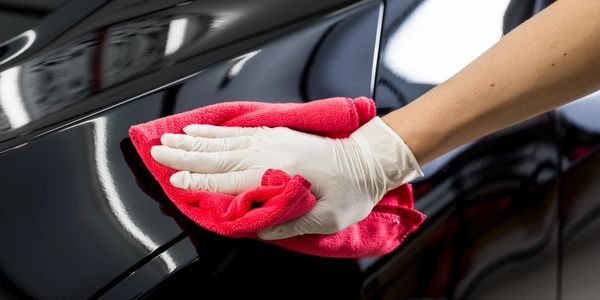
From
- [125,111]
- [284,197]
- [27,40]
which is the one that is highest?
[27,40]

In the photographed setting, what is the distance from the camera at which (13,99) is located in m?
1.14

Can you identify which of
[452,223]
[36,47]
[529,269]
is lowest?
[529,269]

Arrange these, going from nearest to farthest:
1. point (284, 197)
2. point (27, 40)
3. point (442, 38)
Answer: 1. point (284, 197)
2. point (27, 40)
3. point (442, 38)

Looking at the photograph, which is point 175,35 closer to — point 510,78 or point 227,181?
point 227,181

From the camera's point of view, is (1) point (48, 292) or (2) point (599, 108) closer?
(1) point (48, 292)

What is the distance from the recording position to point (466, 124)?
1.19 metres

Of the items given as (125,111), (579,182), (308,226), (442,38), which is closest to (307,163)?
(308,226)

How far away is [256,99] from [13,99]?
0.34 m

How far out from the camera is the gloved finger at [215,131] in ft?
3.68

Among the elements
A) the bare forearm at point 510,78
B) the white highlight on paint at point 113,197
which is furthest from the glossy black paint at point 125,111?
the bare forearm at point 510,78

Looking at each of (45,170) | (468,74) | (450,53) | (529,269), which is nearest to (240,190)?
(45,170)

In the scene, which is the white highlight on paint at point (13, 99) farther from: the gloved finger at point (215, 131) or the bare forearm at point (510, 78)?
the bare forearm at point (510, 78)

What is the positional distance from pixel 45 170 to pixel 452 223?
631 millimetres

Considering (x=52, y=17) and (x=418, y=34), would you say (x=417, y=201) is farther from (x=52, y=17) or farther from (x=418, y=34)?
(x=52, y=17)
